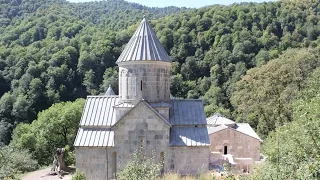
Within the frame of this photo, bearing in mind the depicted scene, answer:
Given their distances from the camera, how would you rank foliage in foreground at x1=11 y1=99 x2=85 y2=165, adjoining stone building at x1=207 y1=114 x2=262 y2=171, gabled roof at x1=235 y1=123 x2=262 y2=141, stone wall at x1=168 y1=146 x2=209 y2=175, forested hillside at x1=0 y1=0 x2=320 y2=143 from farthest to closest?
forested hillside at x1=0 y1=0 x2=320 y2=143 → foliage in foreground at x1=11 y1=99 x2=85 y2=165 → gabled roof at x1=235 y1=123 x2=262 y2=141 → adjoining stone building at x1=207 y1=114 x2=262 y2=171 → stone wall at x1=168 y1=146 x2=209 y2=175

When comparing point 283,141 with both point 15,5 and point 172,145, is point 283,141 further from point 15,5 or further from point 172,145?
point 15,5

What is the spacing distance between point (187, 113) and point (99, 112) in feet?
13.0

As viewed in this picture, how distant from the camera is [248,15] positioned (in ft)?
204

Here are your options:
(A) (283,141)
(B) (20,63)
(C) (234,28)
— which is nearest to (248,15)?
(C) (234,28)

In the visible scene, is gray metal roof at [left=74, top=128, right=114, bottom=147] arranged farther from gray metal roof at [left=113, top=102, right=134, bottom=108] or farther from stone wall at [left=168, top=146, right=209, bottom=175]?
stone wall at [left=168, top=146, right=209, bottom=175]

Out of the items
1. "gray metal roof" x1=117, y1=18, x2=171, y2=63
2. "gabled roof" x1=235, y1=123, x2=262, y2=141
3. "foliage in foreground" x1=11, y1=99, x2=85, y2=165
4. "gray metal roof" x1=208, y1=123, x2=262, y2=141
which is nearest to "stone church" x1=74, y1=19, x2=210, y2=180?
"gray metal roof" x1=117, y1=18, x2=171, y2=63

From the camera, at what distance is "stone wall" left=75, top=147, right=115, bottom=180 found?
16.1 metres

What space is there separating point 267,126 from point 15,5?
222ft

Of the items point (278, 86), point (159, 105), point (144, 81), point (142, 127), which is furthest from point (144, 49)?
point (278, 86)

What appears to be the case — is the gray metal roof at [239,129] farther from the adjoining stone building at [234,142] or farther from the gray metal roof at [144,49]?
the gray metal roof at [144,49]

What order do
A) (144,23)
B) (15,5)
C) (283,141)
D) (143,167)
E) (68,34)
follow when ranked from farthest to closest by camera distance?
(15,5), (68,34), (144,23), (283,141), (143,167)

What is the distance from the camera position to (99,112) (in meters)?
16.8

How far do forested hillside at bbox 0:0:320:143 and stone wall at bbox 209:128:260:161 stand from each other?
1091 cm

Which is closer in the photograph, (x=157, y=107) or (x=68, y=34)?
(x=157, y=107)
